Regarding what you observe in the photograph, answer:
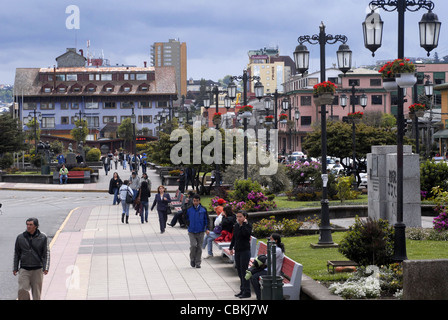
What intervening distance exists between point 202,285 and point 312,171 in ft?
67.6

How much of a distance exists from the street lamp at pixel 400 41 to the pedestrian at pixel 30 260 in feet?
21.0

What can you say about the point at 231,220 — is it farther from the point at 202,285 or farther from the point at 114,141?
the point at 114,141

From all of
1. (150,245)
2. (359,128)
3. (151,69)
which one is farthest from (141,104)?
(150,245)

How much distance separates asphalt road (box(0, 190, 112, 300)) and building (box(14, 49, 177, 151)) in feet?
275

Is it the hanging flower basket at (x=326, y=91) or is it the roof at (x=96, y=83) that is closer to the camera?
the hanging flower basket at (x=326, y=91)

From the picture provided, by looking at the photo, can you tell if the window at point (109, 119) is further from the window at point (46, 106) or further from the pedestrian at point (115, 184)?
the pedestrian at point (115, 184)

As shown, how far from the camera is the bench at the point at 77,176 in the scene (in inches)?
2203

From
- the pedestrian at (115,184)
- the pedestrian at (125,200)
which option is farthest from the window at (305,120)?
the pedestrian at (125,200)

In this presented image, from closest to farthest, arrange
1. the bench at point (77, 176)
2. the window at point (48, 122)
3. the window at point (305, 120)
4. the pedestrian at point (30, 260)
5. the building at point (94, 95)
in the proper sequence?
1. the pedestrian at point (30, 260)
2. the bench at point (77, 176)
3. the window at point (305, 120)
4. the building at point (94, 95)
5. the window at point (48, 122)

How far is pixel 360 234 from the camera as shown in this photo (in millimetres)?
14297

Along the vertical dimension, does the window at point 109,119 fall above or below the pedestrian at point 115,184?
above

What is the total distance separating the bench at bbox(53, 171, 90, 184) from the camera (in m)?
56.0

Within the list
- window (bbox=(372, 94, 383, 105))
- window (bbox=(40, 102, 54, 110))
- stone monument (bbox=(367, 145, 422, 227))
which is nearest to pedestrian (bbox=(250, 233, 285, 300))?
stone monument (bbox=(367, 145, 422, 227))

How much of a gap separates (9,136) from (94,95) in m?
67.0
